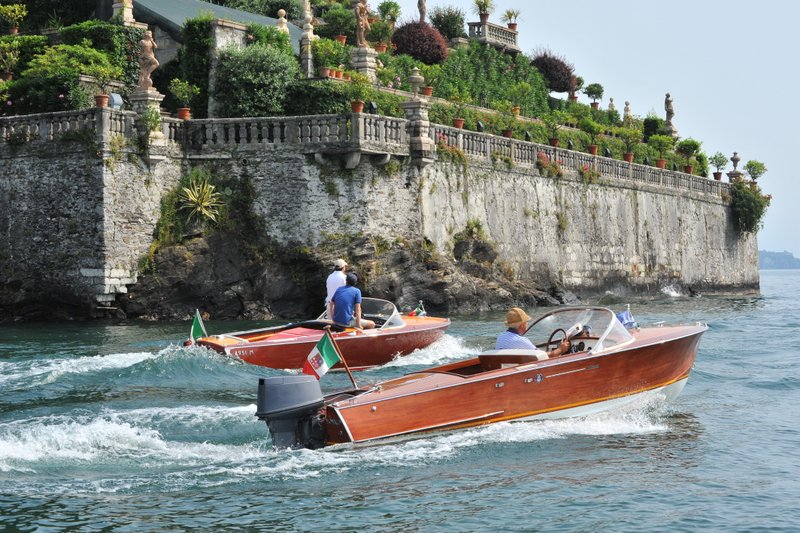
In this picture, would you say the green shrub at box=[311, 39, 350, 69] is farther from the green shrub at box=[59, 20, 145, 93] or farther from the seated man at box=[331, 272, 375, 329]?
the seated man at box=[331, 272, 375, 329]

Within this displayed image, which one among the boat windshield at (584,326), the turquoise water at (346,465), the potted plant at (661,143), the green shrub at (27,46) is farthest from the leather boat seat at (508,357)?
the potted plant at (661,143)

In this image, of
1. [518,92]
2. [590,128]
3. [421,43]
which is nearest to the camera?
[421,43]

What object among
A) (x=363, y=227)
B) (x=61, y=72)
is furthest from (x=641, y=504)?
(x=61, y=72)

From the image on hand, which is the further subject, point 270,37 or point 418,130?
point 270,37

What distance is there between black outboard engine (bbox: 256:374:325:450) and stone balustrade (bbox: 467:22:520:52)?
3746 centimetres

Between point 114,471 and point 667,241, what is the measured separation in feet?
105

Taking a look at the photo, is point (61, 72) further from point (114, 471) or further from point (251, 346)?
point (114, 471)

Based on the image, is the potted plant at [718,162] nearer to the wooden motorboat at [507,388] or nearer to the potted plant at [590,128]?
the potted plant at [590,128]

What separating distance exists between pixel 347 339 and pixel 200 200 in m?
8.73

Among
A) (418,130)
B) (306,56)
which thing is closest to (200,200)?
(418,130)

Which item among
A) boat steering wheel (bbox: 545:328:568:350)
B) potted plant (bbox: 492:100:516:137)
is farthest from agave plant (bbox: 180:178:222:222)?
boat steering wheel (bbox: 545:328:568:350)

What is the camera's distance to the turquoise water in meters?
11.0

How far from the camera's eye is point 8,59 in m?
31.6

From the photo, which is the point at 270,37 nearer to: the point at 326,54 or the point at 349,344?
the point at 326,54
